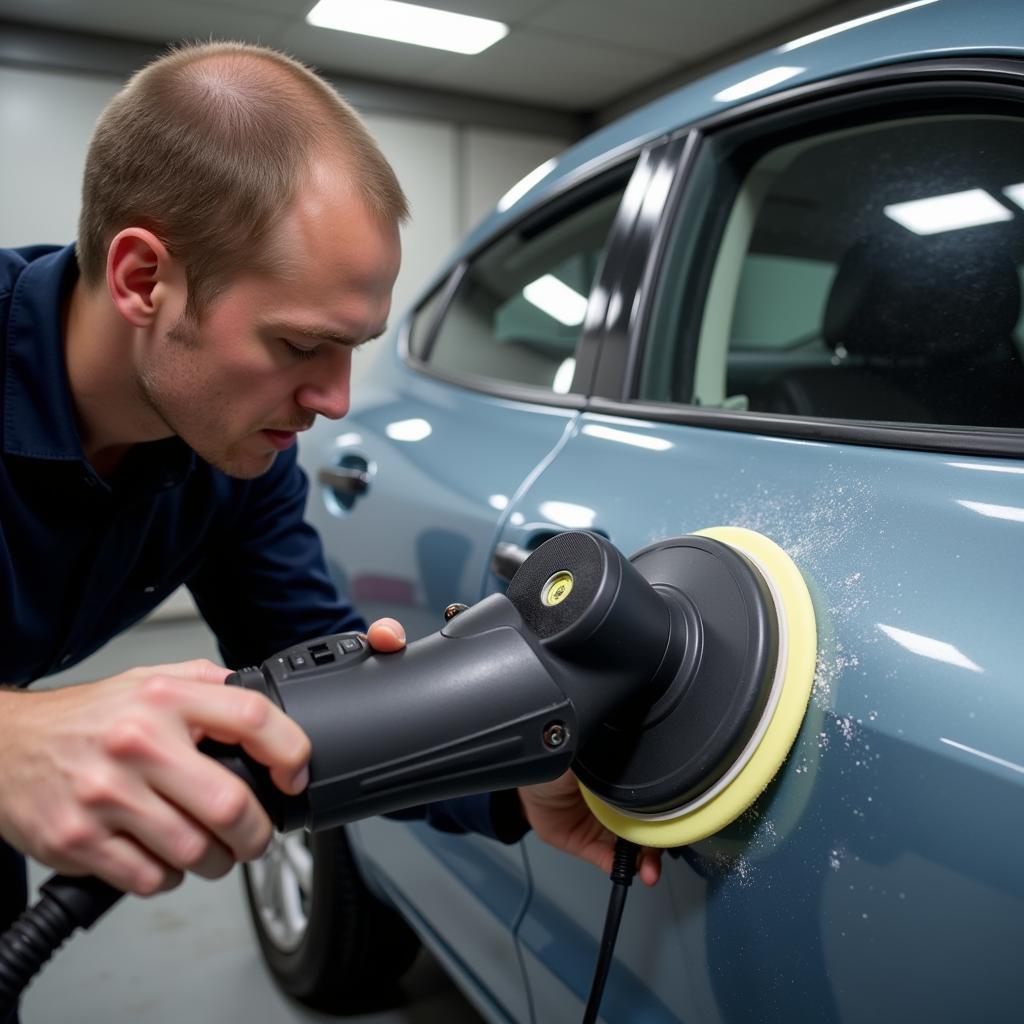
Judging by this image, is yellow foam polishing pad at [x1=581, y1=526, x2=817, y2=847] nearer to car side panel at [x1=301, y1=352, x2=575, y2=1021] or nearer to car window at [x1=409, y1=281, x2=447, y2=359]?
car side panel at [x1=301, y1=352, x2=575, y2=1021]

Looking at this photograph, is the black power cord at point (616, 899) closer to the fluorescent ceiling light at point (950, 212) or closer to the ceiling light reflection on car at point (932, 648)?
the ceiling light reflection on car at point (932, 648)

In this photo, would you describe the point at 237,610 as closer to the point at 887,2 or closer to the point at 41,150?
the point at 41,150

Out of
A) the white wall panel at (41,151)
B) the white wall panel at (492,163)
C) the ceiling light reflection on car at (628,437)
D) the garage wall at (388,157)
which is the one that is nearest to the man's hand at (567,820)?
the ceiling light reflection on car at (628,437)

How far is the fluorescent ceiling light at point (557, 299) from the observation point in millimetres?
1535

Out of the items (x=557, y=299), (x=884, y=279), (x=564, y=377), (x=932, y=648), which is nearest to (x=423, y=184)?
(x=557, y=299)

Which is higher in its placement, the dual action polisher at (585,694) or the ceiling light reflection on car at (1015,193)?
the ceiling light reflection on car at (1015,193)

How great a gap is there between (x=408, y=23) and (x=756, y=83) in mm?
3826

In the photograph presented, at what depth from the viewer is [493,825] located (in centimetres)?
99

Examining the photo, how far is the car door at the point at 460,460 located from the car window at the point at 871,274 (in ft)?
0.63

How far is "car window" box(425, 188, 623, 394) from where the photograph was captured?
150cm

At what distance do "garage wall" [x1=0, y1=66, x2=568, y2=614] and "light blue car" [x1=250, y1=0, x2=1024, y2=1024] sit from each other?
2807mm

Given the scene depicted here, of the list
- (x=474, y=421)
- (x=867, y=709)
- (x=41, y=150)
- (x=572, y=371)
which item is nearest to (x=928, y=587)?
(x=867, y=709)

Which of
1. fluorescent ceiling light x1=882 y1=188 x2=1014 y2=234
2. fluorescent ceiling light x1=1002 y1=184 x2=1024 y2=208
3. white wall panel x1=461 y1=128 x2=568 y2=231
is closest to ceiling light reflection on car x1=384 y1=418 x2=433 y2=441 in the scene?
fluorescent ceiling light x1=882 y1=188 x2=1014 y2=234

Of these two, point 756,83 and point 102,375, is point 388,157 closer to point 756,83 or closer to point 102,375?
point 756,83
